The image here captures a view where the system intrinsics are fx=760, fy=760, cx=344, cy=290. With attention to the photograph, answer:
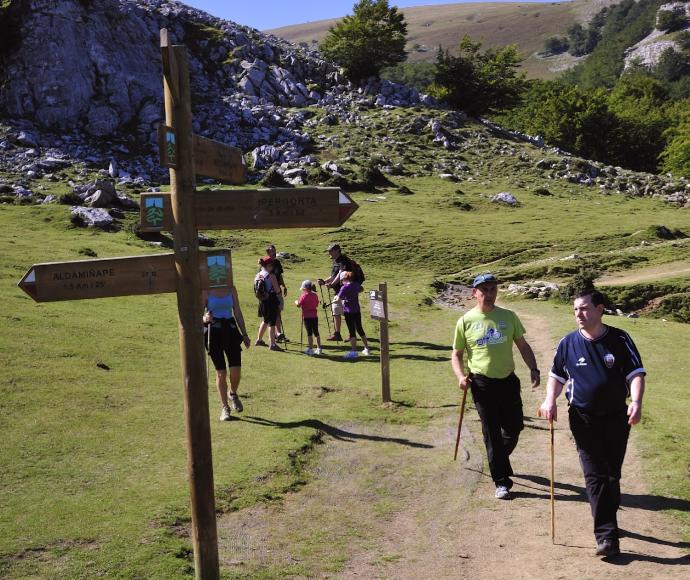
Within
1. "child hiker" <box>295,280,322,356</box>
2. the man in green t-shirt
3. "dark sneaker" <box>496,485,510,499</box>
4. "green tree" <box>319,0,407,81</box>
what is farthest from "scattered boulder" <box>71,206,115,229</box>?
"green tree" <box>319,0,407,81</box>

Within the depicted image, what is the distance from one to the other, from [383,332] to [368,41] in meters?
65.2

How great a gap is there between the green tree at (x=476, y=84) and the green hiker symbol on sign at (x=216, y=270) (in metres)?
70.3

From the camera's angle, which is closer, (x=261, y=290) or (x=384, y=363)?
(x=384, y=363)

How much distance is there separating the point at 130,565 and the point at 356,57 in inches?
2806

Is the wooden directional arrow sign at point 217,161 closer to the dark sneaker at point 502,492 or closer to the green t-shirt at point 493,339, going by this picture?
the green t-shirt at point 493,339

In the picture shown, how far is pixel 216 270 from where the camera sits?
629 cm

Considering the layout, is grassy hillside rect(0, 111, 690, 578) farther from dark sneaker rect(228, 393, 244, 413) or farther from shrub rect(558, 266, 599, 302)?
shrub rect(558, 266, 599, 302)

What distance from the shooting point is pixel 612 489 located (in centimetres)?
697

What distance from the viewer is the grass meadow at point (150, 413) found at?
24.7ft

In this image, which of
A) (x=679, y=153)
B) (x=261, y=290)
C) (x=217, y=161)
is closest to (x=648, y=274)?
(x=261, y=290)

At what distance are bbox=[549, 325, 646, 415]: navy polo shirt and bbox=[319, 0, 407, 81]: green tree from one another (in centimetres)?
6988

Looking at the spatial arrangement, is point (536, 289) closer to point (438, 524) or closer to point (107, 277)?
point (438, 524)

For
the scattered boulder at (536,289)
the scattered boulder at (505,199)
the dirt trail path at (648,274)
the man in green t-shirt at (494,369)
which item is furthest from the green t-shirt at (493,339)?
the scattered boulder at (505,199)

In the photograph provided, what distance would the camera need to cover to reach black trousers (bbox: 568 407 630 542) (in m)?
6.94
